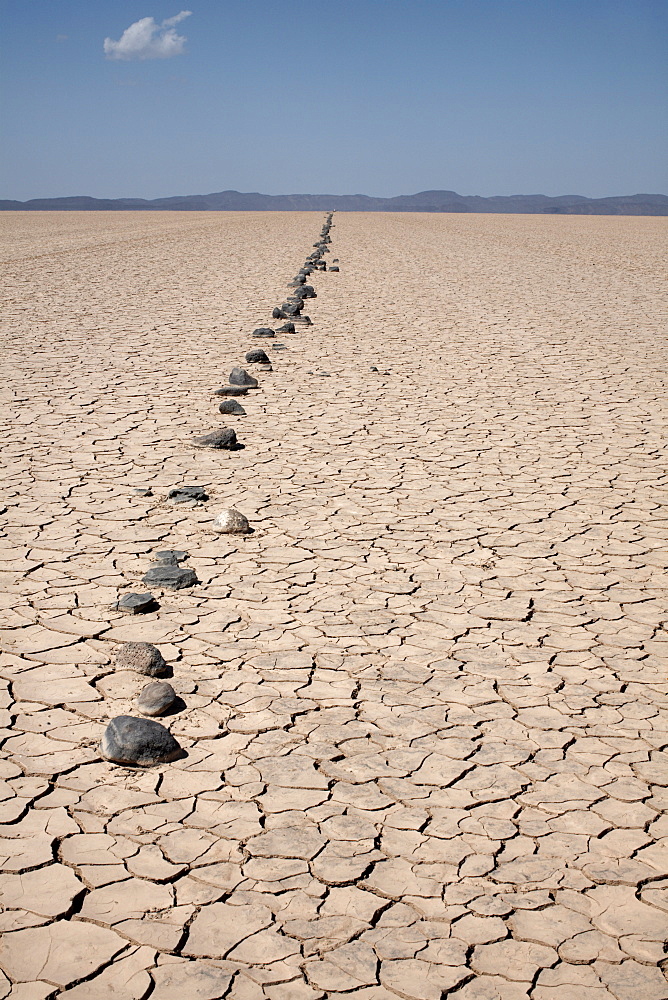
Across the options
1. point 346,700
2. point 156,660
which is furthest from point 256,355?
point 346,700

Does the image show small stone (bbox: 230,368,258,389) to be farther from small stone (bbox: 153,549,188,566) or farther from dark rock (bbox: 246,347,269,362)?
small stone (bbox: 153,549,188,566)

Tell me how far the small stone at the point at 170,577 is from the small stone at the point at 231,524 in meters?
0.52

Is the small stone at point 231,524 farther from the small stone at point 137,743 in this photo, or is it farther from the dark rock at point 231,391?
the dark rock at point 231,391

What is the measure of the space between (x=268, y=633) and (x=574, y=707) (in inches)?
40.4

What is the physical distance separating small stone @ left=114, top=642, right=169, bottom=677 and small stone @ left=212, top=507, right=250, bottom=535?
1197 millimetres

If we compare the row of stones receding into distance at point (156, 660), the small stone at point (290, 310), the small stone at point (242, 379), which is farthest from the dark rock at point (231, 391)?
the small stone at point (290, 310)

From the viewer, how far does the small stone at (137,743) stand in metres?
2.37

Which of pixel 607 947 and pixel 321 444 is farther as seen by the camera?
pixel 321 444

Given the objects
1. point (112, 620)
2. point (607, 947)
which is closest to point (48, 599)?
point (112, 620)

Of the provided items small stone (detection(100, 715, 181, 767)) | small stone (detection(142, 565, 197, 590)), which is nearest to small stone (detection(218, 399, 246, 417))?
small stone (detection(142, 565, 197, 590))

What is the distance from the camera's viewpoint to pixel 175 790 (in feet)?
7.53

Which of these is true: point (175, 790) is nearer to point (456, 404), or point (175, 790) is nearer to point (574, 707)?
point (574, 707)

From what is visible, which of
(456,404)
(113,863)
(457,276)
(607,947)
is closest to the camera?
(607,947)

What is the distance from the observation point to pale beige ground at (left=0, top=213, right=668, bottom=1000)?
182cm
